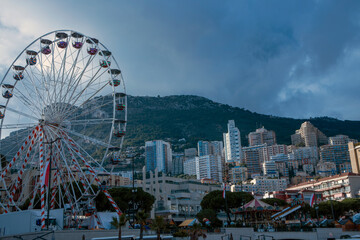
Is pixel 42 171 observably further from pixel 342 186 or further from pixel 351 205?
pixel 342 186

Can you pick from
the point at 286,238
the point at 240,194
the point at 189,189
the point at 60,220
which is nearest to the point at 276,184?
the point at 189,189

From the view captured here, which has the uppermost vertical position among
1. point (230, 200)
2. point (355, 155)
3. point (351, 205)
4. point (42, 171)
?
point (355, 155)

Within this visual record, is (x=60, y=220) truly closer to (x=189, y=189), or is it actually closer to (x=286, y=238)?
(x=286, y=238)

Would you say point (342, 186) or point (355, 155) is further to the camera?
point (355, 155)

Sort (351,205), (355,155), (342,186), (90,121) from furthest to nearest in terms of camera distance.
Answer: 1. (355,155)
2. (342,186)
3. (351,205)
4. (90,121)

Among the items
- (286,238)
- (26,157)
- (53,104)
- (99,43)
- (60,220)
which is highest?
(99,43)

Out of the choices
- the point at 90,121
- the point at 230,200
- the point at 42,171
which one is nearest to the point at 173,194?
the point at 230,200

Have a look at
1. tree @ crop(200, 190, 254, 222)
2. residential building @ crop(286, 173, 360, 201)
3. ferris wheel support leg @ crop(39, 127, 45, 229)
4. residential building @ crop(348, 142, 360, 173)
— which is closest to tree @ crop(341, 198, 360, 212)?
tree @ crop(200, 190, 254, 222)

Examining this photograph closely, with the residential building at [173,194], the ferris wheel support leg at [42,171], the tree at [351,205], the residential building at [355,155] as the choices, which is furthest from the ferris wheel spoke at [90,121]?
the residential building at [355,155]

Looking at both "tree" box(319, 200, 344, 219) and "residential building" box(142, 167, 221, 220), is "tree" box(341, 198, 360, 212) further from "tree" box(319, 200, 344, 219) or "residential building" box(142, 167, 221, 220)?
"residential building" box(142, 167, 221, 220)

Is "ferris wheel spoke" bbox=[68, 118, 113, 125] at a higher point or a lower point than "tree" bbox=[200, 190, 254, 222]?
higher

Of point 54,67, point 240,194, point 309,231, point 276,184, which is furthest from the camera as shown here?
point 276,184

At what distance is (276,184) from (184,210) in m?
90.7

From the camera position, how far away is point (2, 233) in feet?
131
